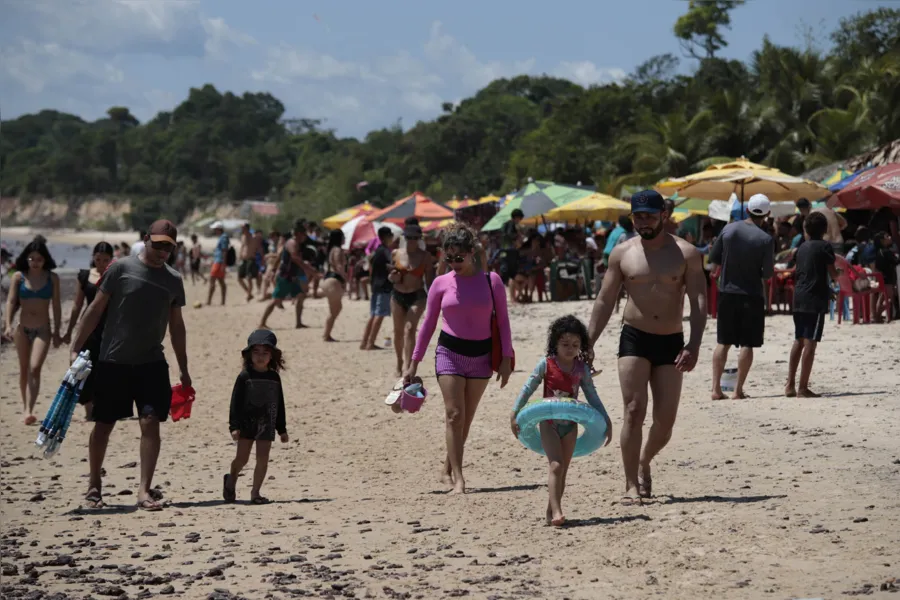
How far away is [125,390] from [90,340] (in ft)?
4.26

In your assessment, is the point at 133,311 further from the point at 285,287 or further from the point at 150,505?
the point at 285,287

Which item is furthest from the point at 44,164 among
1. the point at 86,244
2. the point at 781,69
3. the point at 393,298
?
the point at 393,298

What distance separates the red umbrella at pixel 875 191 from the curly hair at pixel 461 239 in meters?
9.22

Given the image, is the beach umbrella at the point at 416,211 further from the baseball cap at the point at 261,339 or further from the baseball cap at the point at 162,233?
the baseball cap at the point at 162,233

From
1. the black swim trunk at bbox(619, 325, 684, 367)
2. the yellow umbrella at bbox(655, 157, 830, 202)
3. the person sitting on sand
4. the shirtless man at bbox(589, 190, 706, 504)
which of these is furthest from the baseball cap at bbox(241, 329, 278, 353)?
the yellow umbrella at bbox(655, 157, 830, 202)

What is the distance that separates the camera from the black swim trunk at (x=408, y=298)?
42.8 feet

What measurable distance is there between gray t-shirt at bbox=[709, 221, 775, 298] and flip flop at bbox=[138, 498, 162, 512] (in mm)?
4988

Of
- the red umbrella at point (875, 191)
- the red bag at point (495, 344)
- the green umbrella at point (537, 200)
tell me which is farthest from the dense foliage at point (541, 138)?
the red bag at point (495, 344)

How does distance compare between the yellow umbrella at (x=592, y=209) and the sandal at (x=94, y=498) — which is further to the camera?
the yellow umbrella at (x=592, y=209)

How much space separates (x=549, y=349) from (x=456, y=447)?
4.62ft

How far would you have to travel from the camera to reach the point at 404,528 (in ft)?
23.1

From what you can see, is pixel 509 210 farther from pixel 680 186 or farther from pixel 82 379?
pixel 82 379

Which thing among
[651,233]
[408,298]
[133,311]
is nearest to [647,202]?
[651,233]

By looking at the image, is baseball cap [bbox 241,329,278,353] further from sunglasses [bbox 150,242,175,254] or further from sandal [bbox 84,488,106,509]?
sandal [bbox 84,488,106,509]
